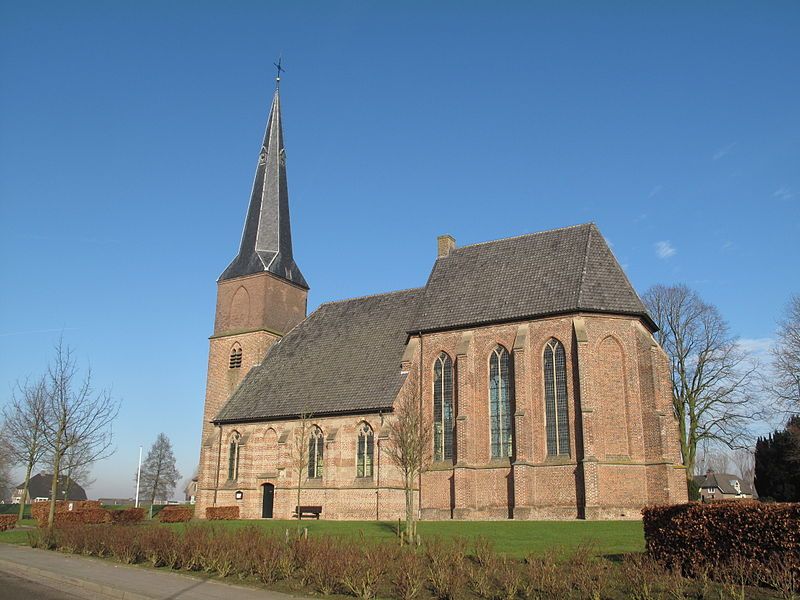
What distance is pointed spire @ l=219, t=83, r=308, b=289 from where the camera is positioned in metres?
45.3

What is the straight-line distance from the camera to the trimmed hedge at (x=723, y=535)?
469 inches

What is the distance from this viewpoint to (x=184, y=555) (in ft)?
54.9

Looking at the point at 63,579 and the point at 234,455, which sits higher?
the point at 234,455

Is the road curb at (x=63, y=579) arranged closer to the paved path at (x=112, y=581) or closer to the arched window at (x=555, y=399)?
the paved path at (x=112, y=581)

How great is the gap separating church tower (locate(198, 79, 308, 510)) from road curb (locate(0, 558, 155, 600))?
23.3 metres

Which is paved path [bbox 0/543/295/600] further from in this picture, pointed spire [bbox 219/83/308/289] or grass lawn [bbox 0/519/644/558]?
pointed spire [bbox 219/83/308/289]

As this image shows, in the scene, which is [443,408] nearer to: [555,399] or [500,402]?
[500,402]

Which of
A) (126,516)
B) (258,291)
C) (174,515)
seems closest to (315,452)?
(174,515)

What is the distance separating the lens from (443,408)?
111 feet

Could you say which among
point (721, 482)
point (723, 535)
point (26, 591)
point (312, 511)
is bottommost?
point (26, 591)

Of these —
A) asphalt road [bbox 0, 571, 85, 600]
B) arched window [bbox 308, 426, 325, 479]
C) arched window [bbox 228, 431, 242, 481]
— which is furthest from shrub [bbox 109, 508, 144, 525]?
asphalt road [bbox 0, 571, 85, 600]

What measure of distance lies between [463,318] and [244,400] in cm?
1484

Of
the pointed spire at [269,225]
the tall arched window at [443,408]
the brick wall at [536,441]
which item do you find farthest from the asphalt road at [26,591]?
the pointed spire at [269,225]

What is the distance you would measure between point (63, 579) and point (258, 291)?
29.7 meters
